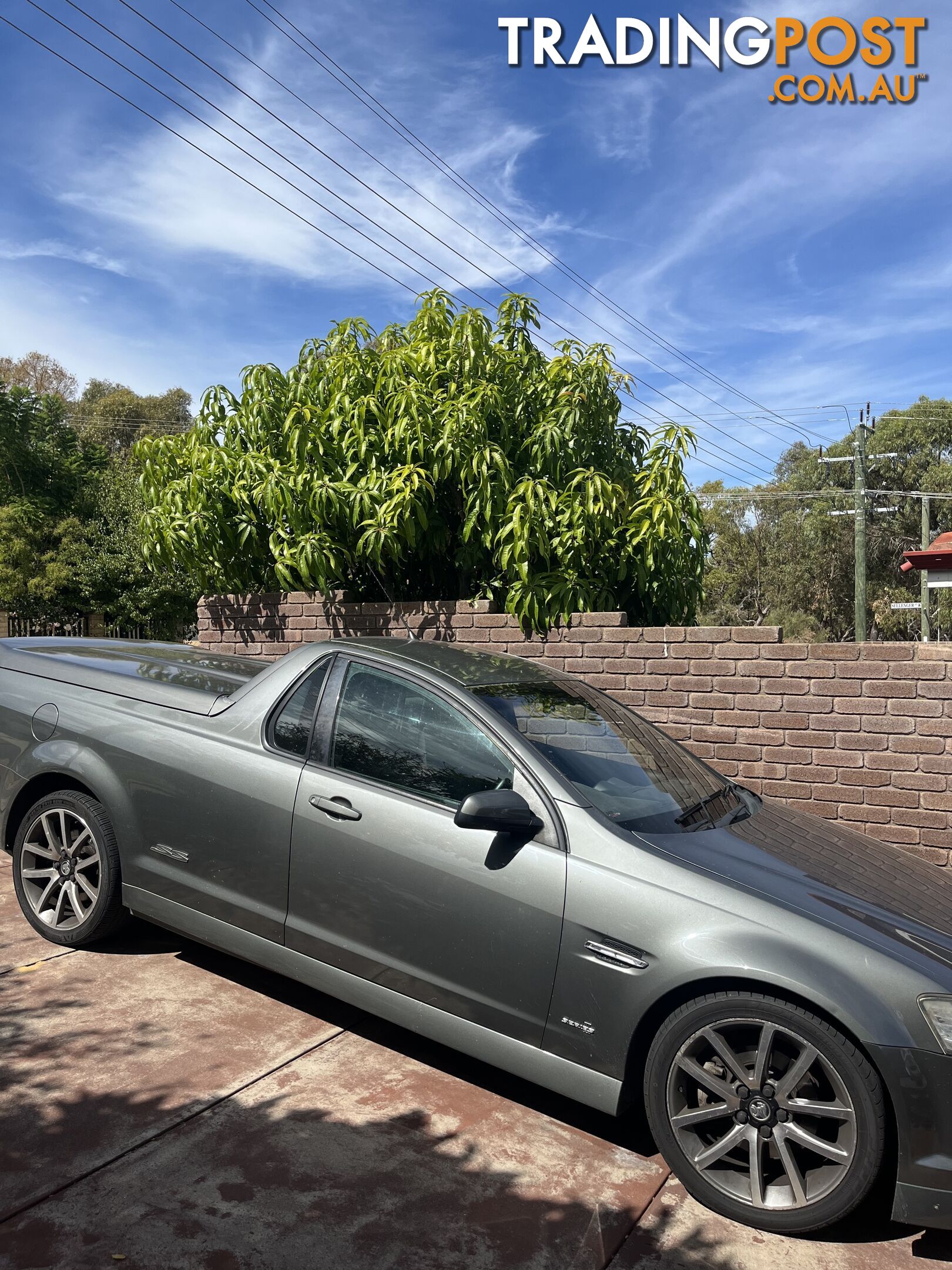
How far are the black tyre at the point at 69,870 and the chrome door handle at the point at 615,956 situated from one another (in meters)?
2.24

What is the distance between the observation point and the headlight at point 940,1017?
270 cm

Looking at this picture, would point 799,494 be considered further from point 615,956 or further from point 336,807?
point 615,956

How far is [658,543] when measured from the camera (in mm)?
7309

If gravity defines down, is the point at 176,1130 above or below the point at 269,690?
below

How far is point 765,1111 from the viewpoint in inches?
113

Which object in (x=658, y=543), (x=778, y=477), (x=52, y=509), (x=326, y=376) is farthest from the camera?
(x=778, y=477)

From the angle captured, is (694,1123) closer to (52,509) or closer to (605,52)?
(605,52)

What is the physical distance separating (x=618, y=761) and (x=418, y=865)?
90 centimetres

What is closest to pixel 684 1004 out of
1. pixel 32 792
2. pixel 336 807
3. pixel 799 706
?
pixel 336 807

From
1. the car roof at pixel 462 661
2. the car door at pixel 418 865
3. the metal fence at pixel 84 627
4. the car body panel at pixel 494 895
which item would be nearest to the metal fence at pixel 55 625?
the metal fence at pixel 84 627

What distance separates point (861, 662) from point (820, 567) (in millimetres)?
47176

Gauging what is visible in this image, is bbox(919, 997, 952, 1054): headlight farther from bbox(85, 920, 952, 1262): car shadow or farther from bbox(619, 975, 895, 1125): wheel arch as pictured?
bbox(85, 920, 952, 1262): car shadow

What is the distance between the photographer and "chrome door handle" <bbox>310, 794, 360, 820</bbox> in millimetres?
3613

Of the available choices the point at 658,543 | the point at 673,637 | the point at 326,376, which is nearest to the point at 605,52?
the point at 326,376
